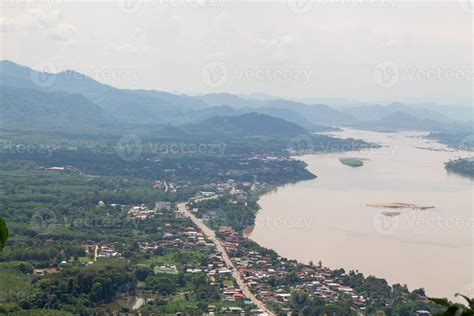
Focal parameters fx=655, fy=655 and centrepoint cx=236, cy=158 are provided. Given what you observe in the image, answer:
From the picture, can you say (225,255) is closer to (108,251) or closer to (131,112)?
(108,251)

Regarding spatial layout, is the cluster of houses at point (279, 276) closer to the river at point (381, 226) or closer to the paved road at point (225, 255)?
the paved road at point (225, 255)

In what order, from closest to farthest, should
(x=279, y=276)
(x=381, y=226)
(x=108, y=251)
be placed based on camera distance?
(x=279, y=276)
(x=108, y=251)
(x=381, y=226)

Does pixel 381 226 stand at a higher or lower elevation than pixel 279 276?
higher

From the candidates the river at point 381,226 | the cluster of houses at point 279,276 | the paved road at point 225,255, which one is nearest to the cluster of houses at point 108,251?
the paved road at point 225,255

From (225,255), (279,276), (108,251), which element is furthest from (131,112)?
(279,276)

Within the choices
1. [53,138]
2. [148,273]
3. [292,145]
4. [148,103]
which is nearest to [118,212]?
[148,273]

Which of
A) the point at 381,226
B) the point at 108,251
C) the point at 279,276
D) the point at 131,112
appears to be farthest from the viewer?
the point at 131,112

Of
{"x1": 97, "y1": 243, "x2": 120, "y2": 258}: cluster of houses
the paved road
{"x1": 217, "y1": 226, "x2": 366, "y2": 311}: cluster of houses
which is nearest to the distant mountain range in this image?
the paved road

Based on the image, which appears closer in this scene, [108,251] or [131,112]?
[108,251]
